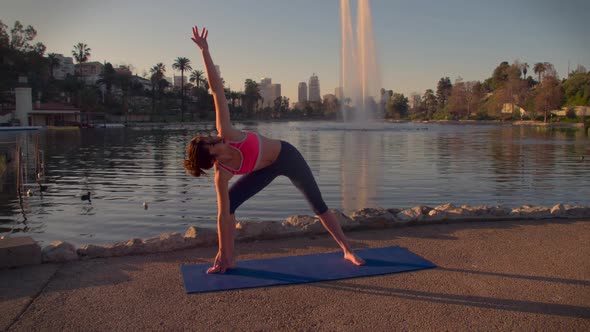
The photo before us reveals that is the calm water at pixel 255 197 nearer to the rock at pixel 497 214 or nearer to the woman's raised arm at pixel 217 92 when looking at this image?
the rock at pixel 497 214

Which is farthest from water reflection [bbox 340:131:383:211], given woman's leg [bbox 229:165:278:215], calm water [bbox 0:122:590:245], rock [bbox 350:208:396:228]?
woman's leg [bbox 229:165:278:215]

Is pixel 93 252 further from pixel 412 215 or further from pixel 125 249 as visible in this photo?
pixel 412 215

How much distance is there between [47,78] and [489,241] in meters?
102

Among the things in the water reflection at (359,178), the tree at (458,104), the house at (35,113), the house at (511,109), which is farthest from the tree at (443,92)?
the water reflection at (359,178)

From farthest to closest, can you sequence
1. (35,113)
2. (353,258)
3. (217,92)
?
(35,113), (353,258), (217,92)

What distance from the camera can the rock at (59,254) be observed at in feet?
15.9

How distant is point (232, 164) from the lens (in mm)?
4211

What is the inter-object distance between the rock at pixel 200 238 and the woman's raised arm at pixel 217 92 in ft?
5.66

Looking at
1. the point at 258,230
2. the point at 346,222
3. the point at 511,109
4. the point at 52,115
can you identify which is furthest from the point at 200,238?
the point at 511,109

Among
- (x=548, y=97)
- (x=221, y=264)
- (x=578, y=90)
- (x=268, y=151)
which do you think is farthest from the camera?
(x=578, y=90)

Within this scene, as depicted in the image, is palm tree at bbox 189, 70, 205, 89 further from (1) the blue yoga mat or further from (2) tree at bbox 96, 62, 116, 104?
(1) the blue yoga mat

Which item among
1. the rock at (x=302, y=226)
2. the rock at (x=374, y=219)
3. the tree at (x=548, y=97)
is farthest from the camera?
the tree at (x=548, y=97)

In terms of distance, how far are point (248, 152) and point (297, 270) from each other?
1.28m

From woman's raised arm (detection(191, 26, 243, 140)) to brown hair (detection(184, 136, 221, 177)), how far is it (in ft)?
0.44
